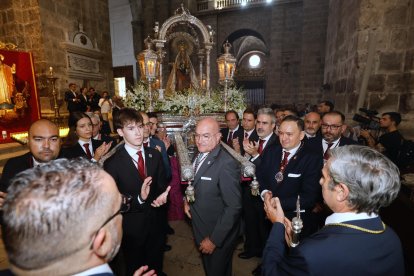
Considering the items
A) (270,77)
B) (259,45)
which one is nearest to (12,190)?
(270,77)

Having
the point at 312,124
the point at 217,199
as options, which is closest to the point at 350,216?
the point at 217,199

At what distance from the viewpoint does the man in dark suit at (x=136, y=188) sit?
7.92ft

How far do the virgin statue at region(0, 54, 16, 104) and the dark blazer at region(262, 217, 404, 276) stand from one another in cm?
853

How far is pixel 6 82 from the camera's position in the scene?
21.9ft

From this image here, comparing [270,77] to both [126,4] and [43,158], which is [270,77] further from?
[43,158]

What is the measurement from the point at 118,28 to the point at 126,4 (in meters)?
1.96

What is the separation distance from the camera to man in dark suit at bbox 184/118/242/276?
220 cm

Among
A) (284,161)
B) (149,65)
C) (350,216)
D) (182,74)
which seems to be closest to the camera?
(350,216)

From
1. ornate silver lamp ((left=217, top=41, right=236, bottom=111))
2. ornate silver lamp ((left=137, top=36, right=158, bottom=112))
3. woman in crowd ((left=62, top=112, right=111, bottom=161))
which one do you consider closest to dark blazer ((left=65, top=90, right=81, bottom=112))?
ornate silver lamp ((left=137, top=36, right=158, bottom=112))

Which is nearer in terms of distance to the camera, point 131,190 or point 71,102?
point 131,190

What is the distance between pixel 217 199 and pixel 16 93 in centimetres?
788

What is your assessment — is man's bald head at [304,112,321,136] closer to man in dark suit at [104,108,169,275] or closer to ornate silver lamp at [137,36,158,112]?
man in dark suit at [104,108,169,275]

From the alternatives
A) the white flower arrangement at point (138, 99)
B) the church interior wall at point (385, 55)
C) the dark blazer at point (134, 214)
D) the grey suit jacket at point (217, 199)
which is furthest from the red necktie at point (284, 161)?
the white flower arrangement at point (138, 99)

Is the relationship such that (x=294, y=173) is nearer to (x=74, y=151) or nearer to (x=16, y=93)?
(x=74, y=151)
